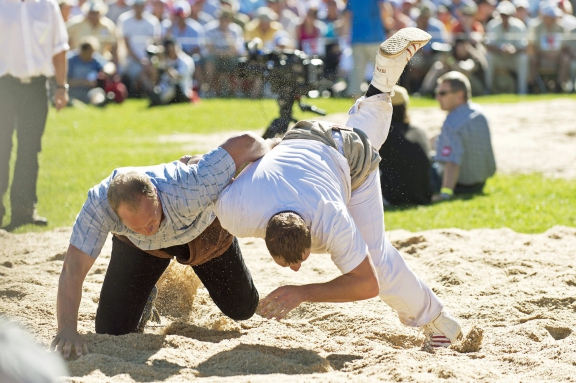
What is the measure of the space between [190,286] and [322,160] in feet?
5.85

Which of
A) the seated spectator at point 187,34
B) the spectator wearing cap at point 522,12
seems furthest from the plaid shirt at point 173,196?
the spectator wearing cap at point 522,12

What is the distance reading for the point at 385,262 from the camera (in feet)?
14.2

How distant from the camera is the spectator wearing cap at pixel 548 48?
664 inches

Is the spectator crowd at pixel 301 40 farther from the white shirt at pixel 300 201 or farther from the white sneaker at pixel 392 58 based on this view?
the white shirt at pixel 300 201

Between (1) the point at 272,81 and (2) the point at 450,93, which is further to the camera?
(2) the point at 450,93

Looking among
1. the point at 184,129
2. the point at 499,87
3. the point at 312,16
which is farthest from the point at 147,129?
the point at 499,87

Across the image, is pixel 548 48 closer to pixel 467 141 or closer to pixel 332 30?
pixel 332 30

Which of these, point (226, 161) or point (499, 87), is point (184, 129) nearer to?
point (499, 87)

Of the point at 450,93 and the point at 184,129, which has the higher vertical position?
the point at 450,93

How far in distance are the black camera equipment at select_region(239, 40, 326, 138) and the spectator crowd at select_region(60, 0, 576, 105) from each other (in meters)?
5.72

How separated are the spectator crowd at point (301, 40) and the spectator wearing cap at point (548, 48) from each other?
2cm

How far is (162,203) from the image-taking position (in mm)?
4012

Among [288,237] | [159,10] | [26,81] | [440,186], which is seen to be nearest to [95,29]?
[159,10]

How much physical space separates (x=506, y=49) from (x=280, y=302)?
1384 centimetres
